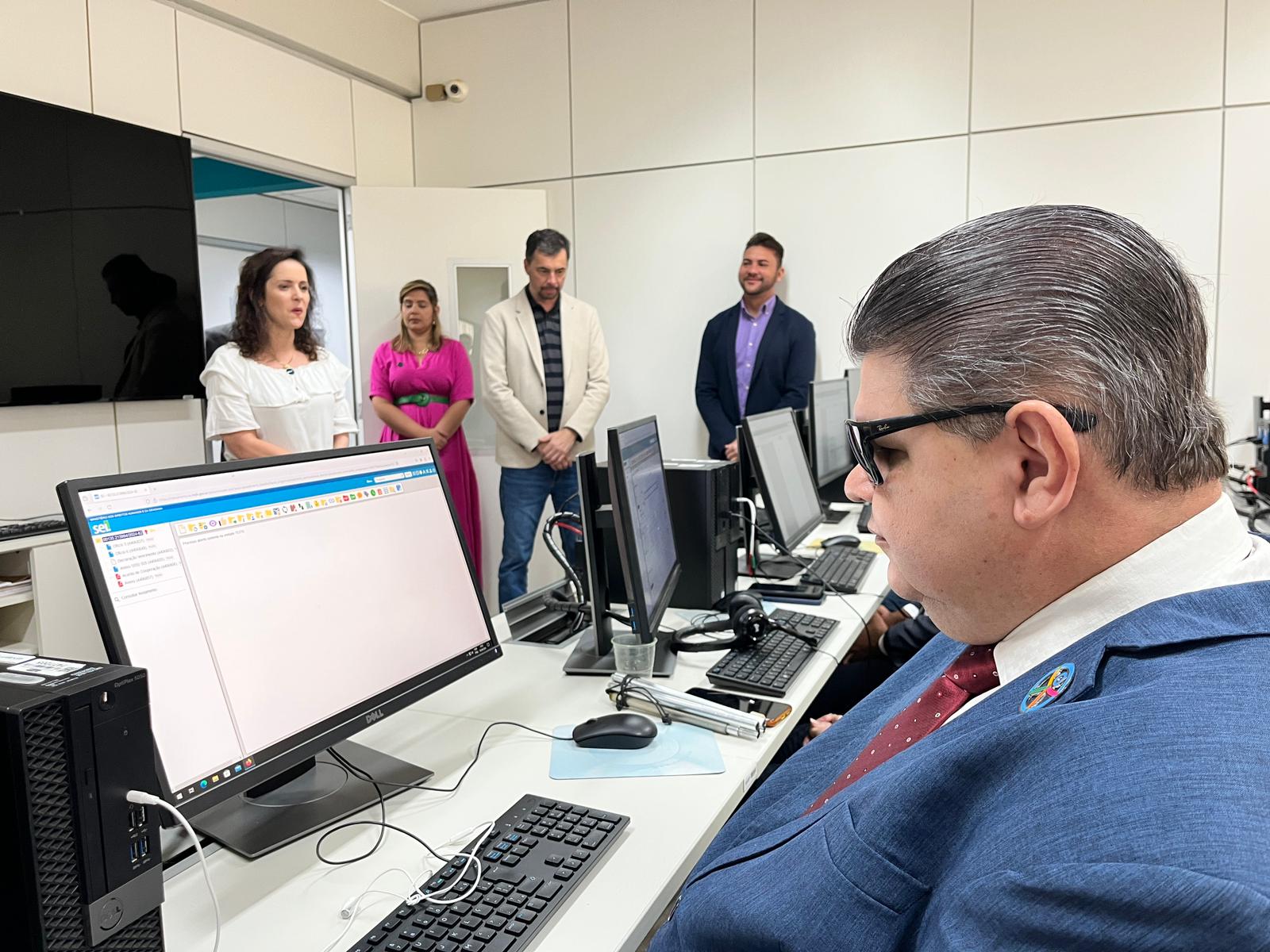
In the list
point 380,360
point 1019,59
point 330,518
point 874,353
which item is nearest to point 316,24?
point 380,360

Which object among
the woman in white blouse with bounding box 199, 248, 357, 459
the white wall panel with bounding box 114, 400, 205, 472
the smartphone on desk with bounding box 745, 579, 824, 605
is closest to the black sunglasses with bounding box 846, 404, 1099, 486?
the smartphone on desk with bounding box 745, 579, 824, 605

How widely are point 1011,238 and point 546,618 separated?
1541mm

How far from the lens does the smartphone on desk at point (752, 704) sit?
146 centimetres

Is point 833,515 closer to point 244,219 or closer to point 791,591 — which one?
point 791,591

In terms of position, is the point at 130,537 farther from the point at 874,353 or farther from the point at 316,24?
the point at 316,24

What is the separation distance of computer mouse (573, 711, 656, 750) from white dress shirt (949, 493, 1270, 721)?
0.72 m

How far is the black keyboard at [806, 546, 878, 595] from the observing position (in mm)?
2357

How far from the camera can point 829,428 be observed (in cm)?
336

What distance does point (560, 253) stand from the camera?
13.9 ft

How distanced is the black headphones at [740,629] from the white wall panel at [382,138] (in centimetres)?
405

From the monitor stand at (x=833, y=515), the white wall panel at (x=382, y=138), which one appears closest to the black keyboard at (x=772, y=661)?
the monitor stand at (x=833, y=515)

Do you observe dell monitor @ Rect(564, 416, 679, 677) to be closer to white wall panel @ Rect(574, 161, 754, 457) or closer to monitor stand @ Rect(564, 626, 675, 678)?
monitor stand @ Rect(564, 626, 675, 678)

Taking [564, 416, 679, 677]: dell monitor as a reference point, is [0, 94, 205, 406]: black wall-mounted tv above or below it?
above

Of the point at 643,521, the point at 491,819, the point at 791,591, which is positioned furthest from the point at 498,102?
the point at 491,819
